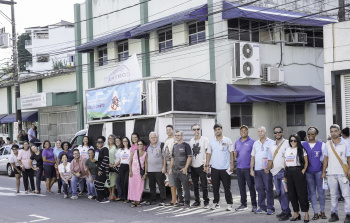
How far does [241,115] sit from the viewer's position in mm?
23141

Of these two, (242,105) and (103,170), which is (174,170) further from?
(242,105)

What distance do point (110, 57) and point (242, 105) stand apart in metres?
9.45

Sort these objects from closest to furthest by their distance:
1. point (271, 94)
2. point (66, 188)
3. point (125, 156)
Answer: point (125, 156) → point (66, 188) → point (271, 94)

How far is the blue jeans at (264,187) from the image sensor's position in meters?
10.8

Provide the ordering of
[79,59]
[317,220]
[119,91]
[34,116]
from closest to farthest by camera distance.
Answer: [317,220] < [119,91] < [79,59] < [34,116]

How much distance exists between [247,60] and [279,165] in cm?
1250

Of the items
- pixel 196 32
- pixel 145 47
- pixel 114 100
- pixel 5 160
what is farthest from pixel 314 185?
pixel 5 160

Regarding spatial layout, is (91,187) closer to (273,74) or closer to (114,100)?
(114,100)

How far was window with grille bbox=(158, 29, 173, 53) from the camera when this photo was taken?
989 inches

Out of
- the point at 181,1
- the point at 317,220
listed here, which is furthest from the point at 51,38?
the point at 317,220

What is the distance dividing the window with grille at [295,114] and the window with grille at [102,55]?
11109 mm

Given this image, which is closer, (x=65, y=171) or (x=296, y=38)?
(x=65, y=171)

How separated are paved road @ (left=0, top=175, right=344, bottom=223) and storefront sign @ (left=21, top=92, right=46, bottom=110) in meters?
16.6

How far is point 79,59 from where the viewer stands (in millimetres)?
31875
